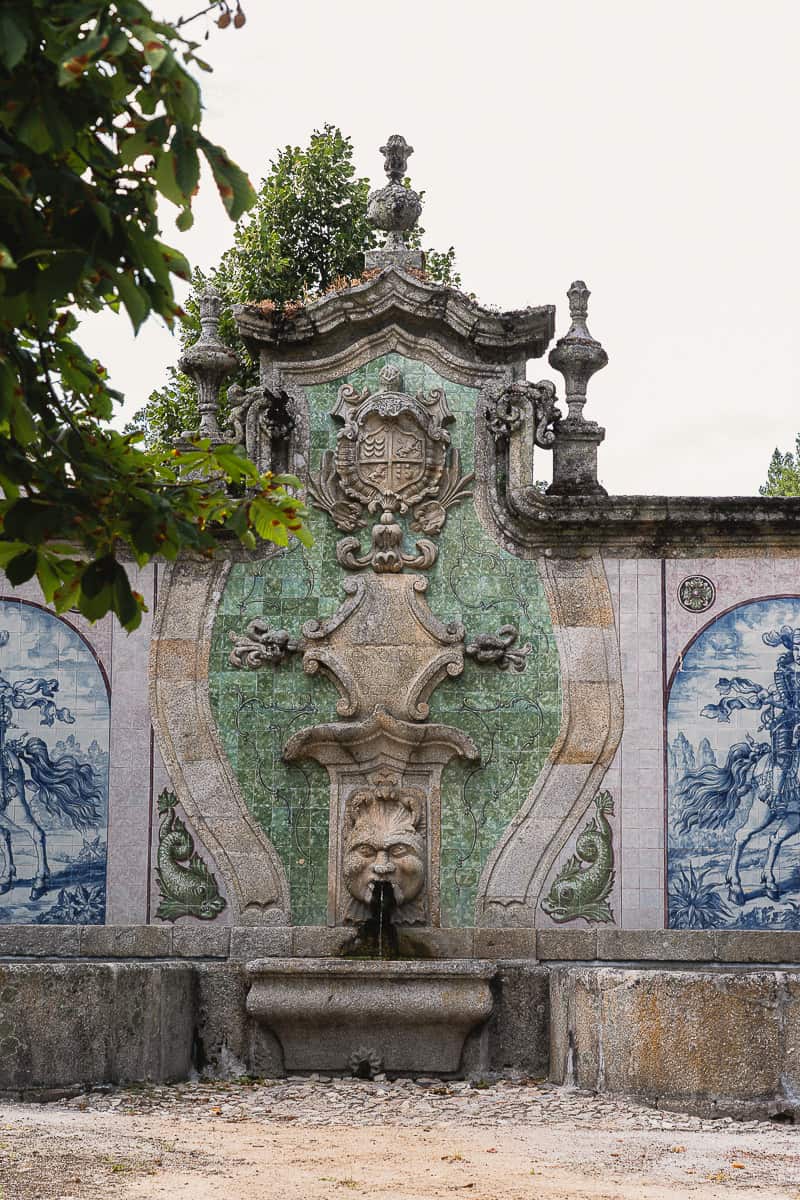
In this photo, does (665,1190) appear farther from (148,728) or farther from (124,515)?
(148,728)

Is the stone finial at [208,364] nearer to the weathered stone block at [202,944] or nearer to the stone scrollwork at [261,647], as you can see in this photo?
the stone scrollwork at [261,647]

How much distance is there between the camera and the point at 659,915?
43.2ft

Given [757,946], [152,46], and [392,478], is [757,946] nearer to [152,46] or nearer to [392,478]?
[392,478]

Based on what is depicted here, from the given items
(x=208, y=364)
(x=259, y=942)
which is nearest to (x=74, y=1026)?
(x=259, y=942)

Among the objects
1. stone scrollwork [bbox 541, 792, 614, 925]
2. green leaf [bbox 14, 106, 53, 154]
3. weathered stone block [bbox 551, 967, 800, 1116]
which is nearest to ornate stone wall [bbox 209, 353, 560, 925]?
stone scrollwork [bbox 541, 792, 614, 925]

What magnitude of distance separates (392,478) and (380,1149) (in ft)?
19.4

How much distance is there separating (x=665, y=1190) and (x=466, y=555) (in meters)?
6.46

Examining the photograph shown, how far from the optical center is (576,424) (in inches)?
544

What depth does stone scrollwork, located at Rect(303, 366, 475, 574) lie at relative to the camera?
13.7 m

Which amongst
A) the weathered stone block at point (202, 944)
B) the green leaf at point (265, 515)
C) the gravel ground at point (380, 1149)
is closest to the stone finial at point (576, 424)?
the weathered stone block at point (202, 944)

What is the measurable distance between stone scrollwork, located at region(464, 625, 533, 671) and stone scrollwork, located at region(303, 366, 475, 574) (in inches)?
28.4

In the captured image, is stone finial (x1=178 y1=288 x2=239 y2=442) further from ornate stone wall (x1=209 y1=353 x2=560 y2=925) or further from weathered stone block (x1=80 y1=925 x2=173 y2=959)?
weathered stone block (x1=80 y1=925 x2=173 y2=959)

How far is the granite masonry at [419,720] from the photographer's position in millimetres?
13141

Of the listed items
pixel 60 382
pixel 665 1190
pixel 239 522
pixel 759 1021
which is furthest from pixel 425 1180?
pixel 60 382
